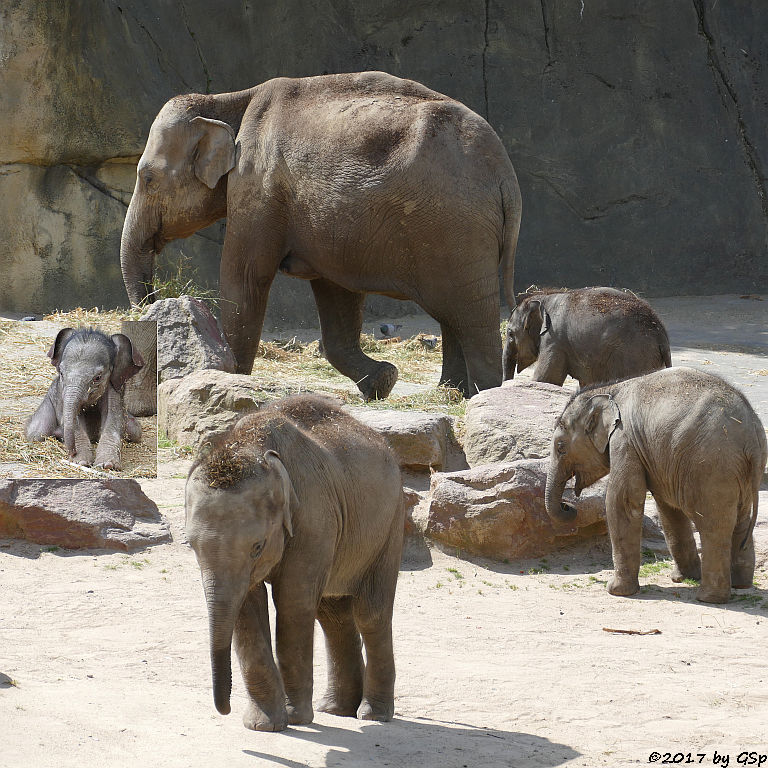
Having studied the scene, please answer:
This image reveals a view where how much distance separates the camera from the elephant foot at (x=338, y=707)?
4555 mm

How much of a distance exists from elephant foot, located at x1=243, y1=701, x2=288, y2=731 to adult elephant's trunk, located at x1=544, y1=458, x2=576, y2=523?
2.90 meters

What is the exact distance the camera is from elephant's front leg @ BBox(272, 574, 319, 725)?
3979 millimetres

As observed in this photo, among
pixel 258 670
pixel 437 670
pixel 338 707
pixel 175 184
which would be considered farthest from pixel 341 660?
pixel 175 184

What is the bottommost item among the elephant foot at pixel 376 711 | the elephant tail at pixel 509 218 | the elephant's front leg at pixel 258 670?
the elephant foot at pixel 376 711

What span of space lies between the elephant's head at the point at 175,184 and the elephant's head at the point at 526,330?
2.46 metres

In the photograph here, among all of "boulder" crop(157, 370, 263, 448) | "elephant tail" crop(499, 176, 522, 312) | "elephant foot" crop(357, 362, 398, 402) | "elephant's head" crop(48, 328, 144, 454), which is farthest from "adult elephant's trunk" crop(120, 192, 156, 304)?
"elephant's head" crop(48, 328, 144, 454)

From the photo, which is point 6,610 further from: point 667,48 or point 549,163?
point 667,48

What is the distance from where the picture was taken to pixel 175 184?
9352 millimetres

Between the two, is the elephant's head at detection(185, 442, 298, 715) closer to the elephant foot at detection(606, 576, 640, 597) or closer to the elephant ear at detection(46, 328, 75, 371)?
the elephant ear at detection(46, 328, 75, 371)

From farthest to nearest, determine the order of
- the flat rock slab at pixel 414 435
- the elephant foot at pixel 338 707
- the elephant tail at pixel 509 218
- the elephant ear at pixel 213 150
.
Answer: the elephant ear at pixel 213 150, the elephant tail at pixel 509 218, the flat rock slab at pixel 414 435, the elephant foot at pixel 338 707

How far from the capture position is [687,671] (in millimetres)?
5047

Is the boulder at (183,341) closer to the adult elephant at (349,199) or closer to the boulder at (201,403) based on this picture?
the boulder at (201,403)

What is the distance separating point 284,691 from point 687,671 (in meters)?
1.86

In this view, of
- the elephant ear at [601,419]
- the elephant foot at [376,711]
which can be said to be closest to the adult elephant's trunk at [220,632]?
the elephant foot at [376,711]
